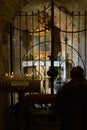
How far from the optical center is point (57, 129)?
5594 millimetres

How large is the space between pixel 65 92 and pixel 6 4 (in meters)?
1.99

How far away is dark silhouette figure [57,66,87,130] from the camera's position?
151 inches

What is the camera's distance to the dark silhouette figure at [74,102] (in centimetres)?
383

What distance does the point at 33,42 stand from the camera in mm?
9539

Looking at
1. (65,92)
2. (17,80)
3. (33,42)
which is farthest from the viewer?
(33,42)

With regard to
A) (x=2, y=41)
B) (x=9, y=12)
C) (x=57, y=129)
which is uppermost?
(x=9, y=12)

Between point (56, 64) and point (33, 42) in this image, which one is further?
point (33, 42)

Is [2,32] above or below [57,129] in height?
above

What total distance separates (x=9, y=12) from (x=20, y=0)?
32 centimetres

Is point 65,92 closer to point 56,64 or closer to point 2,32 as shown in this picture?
point 2,32

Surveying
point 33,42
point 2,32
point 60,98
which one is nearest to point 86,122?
point 60,98

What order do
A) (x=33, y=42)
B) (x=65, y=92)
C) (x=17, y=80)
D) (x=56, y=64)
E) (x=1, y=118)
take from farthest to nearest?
(x=33, y=42)
(x=56, y=64)
(x=1, y=118)
(x=17, y=80)
(x=65, y=92)

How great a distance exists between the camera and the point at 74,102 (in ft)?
12.7

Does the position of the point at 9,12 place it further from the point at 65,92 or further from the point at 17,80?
the point at 65,92
